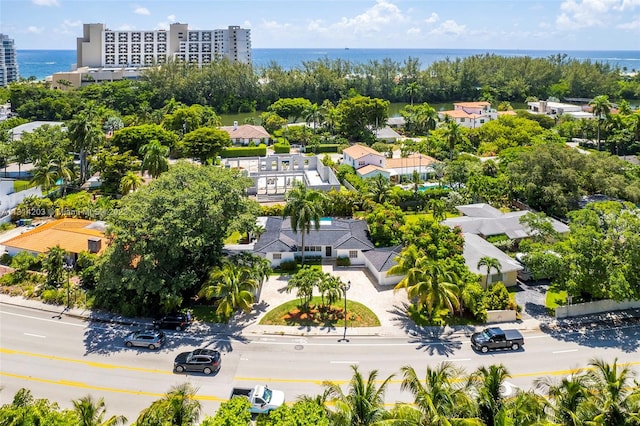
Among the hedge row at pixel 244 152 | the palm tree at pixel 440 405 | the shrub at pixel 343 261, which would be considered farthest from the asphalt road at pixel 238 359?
the hedge row at pixel 244 152

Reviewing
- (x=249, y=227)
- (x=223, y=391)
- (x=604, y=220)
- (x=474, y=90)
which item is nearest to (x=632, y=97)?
(x=474, y=90)

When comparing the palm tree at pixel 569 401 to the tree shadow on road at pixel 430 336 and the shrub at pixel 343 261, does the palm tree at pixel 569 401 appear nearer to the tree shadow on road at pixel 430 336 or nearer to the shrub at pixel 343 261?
the tree shadow on road at pixel 430 336

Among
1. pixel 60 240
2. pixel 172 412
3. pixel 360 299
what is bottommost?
pixel 360 299

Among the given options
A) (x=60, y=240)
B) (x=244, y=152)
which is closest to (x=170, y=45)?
(x=244, y=152)

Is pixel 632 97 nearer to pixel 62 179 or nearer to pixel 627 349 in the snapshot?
pixel 627 349

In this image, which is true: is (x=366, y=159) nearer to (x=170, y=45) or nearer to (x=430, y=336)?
(x=430, y=336)
